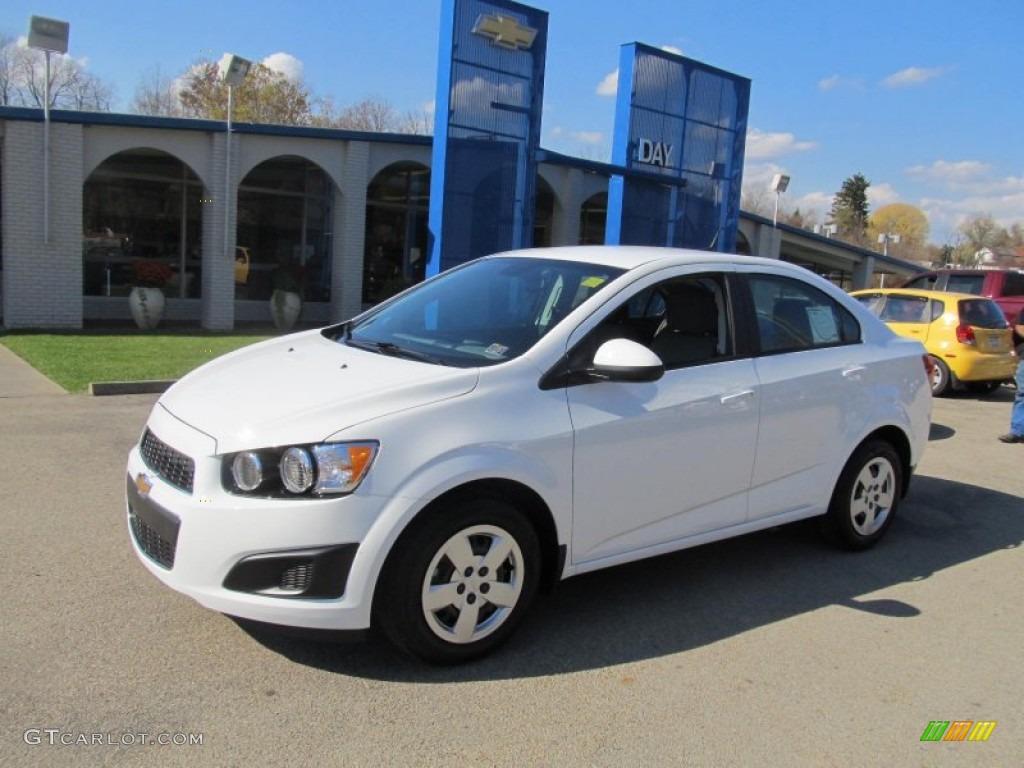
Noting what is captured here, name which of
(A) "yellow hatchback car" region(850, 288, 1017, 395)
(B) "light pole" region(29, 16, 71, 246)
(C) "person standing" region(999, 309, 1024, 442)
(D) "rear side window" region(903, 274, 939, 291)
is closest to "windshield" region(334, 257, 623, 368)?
(C) "person standing" region(999, 309, 1024, 442)

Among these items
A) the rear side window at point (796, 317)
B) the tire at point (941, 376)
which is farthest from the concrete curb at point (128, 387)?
the tire at point (941, 376)

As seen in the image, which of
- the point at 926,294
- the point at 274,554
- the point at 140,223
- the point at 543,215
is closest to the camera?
the point at 274,554

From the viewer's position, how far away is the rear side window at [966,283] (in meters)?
15.7

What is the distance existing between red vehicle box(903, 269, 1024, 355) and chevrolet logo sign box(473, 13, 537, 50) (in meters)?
7.93

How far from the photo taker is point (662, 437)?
3977 mm

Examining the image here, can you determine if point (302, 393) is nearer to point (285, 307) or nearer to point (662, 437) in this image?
point (662, 437)

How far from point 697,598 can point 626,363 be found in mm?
1507

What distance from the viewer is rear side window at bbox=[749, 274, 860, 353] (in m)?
4.71


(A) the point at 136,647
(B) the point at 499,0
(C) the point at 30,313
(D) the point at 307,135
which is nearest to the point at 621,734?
(A) the point at 136,647

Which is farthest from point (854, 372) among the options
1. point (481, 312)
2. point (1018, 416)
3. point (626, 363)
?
point (1018, 416)

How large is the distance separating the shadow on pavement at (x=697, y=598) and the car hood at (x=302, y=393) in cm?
97

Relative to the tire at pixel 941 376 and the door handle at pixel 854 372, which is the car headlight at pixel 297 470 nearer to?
the door handle at pixel 854 372

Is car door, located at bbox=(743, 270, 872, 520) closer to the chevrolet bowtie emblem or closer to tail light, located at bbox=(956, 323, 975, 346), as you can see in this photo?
the chevrolet bowtie emblem

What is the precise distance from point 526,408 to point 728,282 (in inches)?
63.9
